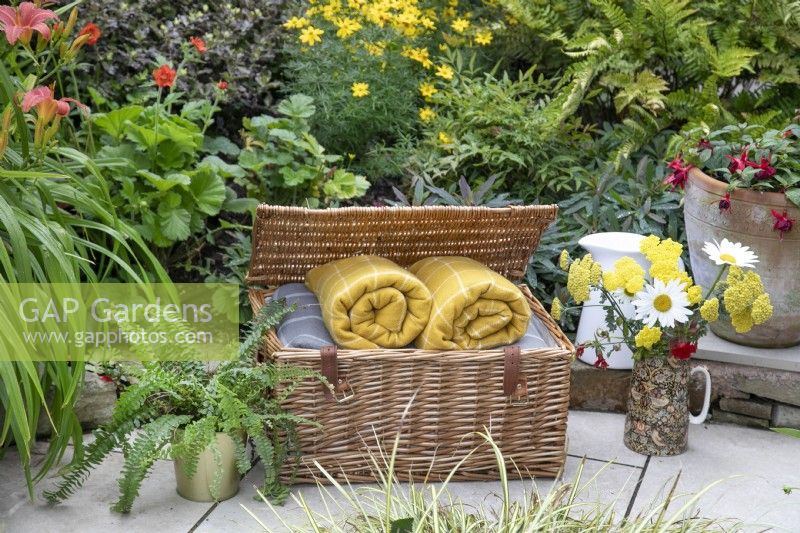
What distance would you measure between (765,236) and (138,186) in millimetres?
Result: 2305

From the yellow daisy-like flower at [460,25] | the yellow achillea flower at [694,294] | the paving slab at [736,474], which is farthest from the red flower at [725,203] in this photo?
the yellow daisy-like flower at [460,25]

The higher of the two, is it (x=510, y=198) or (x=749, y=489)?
(x=510, y=198)

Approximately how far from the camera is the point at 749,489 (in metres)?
3.14

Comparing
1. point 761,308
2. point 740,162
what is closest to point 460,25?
point 740,162

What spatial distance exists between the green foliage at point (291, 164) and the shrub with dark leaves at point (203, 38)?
0.27 m

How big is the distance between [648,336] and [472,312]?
22.4 inches

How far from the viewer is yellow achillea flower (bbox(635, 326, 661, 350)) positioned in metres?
3.08

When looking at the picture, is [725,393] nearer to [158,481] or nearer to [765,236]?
[765,236]

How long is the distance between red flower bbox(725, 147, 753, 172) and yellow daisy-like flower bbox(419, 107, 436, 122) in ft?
4.67

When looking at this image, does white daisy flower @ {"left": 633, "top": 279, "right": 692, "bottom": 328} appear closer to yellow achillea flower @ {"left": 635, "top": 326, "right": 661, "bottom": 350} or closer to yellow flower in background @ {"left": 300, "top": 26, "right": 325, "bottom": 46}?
yellow achillea flower @ {"left": 635, "top": 326, "right": 661, "bottom": 350}

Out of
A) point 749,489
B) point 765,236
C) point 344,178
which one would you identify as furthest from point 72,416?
point 765,236

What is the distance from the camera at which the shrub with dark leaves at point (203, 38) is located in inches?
160

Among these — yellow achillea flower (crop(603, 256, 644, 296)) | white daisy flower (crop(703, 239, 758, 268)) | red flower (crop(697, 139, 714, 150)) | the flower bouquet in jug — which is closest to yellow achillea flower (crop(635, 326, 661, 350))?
the flower bouquet in jug

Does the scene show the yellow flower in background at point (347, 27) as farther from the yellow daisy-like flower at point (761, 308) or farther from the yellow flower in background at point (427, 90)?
the yellow daisy-like flower at point (761, 308)
